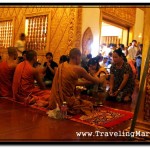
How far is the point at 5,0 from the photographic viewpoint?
3.15 meters

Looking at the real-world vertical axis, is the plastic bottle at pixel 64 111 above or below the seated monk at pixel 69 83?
below

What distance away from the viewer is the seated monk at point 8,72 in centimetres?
511

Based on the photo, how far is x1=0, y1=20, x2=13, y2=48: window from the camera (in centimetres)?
980

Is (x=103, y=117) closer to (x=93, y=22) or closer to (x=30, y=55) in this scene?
(x=30, y=55)

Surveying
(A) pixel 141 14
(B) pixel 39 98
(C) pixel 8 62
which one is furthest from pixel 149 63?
(A) pixel 141 14

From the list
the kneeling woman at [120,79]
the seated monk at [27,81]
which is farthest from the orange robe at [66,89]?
the kneeling woman at [120,79]

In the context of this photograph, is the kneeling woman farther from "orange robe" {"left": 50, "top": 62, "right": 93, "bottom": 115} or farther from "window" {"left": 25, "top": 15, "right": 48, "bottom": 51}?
"window" {"left": 25, "top": 15, "right": 48, "bottom": 51}

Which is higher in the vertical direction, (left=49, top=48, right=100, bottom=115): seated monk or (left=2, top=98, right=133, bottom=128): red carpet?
(left=49, top=48, right=100, bottom=115): seated monk

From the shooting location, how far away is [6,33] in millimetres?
9977

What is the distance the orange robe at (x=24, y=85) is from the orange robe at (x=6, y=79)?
362 millimetres

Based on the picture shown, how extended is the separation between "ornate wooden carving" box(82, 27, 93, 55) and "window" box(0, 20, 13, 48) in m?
3.16

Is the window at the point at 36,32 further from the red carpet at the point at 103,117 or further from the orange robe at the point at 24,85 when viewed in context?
the red carpet at the point at 103,117

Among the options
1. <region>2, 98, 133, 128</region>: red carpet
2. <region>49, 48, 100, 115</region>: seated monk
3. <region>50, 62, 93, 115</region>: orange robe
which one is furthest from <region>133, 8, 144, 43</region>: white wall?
<region>50, 62, 93, 115</region>: orange robe

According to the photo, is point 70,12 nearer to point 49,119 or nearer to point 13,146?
point 49,119
